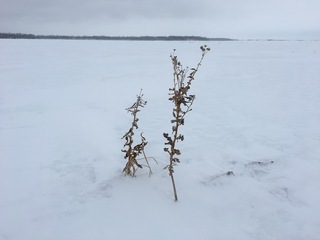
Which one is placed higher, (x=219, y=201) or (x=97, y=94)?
(x=219, y=201)

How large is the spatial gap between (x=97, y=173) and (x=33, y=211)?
77cm

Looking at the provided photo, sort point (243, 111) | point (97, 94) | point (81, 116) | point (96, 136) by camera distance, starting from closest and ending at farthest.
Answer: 1. point (96, 136)
2. point (81, 116)
3. point (243, 111)
4. point (97, 94)

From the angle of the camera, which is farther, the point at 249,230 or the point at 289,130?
the point at 289,130

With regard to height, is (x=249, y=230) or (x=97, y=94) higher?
(x=249, y=230)

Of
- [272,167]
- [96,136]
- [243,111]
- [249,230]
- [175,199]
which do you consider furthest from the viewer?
[243,111]

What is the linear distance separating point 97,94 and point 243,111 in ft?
11.4

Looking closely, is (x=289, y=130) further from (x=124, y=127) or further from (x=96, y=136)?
(x=96, y=136)

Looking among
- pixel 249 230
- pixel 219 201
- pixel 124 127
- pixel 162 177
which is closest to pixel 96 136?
pixel 124 127

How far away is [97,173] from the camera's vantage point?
121 inches

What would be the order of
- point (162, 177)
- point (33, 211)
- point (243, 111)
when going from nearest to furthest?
point (33, 211) < point (162, 177) < point (243, 111)

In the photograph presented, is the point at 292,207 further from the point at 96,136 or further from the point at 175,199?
the point at 96,136

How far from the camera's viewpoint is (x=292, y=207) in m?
2.55

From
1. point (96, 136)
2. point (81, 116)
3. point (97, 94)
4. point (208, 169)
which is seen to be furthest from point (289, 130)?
point (97, 94)

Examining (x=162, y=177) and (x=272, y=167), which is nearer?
(x=162, y=177)
